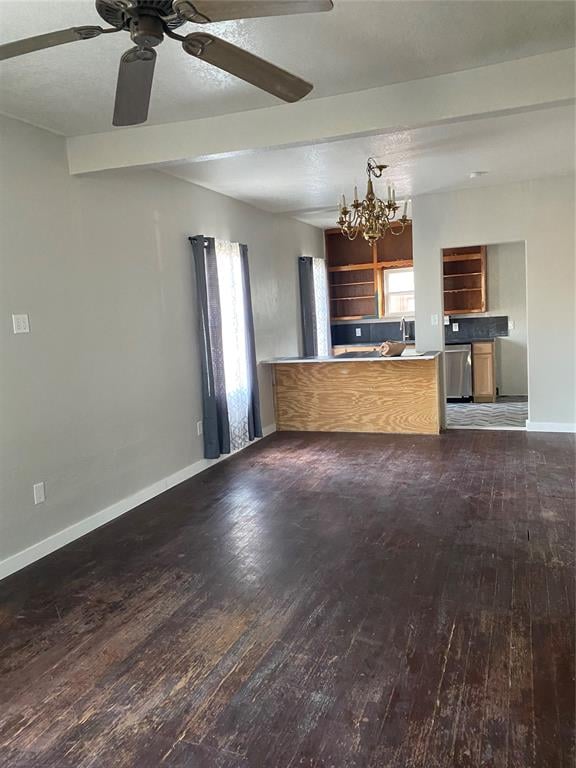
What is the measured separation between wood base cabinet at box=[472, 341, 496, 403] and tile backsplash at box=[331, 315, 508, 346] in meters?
0.24

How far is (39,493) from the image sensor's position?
3.51 metres

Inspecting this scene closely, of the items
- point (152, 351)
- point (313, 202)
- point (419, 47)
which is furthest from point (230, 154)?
point (313, 202)

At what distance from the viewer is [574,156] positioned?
486cm

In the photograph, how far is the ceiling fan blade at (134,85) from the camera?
1.92 m

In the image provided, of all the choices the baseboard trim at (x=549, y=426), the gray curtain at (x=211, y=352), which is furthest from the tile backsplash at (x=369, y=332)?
the gray curtain at (x=211, y=352)

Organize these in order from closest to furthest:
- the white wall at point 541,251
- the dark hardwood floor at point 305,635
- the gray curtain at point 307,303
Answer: the dark hardwood floor at point 305,635 → the white wall at point 541,251 → the gray curtain at point 307,303

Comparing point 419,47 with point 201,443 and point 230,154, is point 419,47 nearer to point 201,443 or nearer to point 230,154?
point 230,154

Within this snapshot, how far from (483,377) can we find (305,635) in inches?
243

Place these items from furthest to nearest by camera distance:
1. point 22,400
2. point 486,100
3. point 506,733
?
point 22,400
point 486,100
point 506,733

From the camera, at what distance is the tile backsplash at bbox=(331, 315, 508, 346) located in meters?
8.28

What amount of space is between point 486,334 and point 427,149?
4.41 metres

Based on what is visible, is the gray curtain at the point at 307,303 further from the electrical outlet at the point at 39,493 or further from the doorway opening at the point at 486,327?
the electrical outlet at the point at 39,493

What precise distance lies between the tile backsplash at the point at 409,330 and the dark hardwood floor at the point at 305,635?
4290mm

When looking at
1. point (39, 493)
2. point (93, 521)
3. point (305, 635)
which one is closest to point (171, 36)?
point (305, 635)
